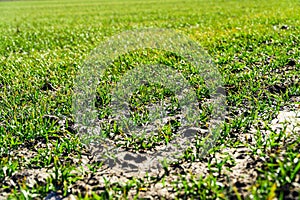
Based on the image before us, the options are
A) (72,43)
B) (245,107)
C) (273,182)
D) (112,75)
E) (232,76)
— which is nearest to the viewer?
(273,182)

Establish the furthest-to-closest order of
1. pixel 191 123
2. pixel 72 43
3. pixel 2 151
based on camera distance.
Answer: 1. pixel 72 43
2. pixel 191 123
3. pixel 2 151

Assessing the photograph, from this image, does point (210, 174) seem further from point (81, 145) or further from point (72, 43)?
point (72, 43)

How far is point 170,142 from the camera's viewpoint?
11.5ft

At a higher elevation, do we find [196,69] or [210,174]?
[196,69]

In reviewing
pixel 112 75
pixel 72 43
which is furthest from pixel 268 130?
pixel 72 43

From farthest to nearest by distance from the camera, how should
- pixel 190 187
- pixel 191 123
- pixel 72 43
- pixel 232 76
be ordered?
1. pixel 72 43
2. pixel 232 76
3. pixel 191 123
4. pixel 190 187

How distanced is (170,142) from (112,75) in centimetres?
238

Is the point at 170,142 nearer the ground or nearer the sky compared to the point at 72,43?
nearer the ground

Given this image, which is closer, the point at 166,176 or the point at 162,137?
the point at 166,176

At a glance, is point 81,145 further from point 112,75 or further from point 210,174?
point 112,75

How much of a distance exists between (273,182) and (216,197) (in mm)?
360

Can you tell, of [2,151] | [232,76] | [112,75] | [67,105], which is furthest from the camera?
[112,75]

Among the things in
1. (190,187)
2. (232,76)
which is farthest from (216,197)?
(232,76)

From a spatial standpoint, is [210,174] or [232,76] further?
[232,76]
